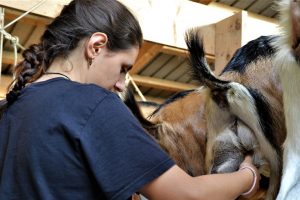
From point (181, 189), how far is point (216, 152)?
17.6 inches

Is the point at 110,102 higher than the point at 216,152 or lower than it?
higher

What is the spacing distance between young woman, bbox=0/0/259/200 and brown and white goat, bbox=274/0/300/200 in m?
0.13

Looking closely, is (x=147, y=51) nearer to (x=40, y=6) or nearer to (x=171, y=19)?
(x=171, y=19)

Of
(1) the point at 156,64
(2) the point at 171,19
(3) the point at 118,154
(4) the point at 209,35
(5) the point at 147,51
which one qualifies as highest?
(3) the point at 118,154

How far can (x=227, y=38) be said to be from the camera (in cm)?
260

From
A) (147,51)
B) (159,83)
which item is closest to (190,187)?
(147,51)

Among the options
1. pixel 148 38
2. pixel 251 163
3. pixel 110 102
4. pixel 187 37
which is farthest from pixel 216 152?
pixel 148 38

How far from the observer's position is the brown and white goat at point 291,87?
3.90 feet

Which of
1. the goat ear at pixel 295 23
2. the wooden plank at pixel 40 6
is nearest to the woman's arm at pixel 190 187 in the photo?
the goat ear at pixel 295 23

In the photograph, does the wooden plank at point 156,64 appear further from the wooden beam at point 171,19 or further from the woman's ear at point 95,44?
the woman's ear at point 95,44

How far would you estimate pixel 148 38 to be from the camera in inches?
99.8

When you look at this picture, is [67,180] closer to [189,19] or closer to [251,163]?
[251,163]

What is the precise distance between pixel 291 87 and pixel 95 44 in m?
0.48

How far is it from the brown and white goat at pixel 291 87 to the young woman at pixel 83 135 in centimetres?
13
